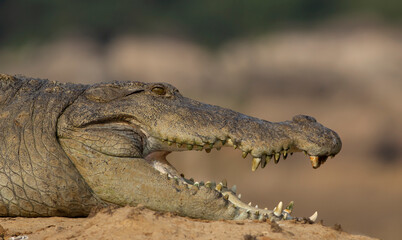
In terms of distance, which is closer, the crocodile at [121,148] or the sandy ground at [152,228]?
the sandy ground at [152,228]

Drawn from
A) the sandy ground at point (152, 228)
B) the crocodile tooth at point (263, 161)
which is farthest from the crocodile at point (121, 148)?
the sandy ground at point (152, 228)

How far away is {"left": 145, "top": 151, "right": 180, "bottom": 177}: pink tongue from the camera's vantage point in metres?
4.13

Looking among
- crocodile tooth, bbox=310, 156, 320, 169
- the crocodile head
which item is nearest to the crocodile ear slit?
the crocodile head

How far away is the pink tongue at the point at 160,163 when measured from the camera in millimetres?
4129

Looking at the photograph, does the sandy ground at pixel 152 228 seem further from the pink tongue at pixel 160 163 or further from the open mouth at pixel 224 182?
the pink tongue at pixel 160 163

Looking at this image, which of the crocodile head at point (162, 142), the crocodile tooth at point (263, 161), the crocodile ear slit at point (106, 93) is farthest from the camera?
the crocodile ear slit at point (106, 93)

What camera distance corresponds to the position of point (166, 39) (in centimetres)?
1527

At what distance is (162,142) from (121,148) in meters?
0.29

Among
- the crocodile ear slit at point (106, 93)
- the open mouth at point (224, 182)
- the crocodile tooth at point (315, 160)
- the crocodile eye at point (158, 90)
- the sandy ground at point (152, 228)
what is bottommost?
the sandy ground at point (152, 228)

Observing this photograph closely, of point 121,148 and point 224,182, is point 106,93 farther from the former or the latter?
point 224,182

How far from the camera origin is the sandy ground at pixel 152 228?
11.3 feet

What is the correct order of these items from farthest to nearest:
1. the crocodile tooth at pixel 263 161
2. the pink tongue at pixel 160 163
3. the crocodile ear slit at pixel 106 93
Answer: the crocodile ear slit at pixel 106 93, the pink tongue at pixel 160 163, the crocodile tooth at pixel 263 161

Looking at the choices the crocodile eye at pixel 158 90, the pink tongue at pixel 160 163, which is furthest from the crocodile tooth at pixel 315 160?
the crocodile eye at pixel 158 90

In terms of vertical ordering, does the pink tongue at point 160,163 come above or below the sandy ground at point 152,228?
above
